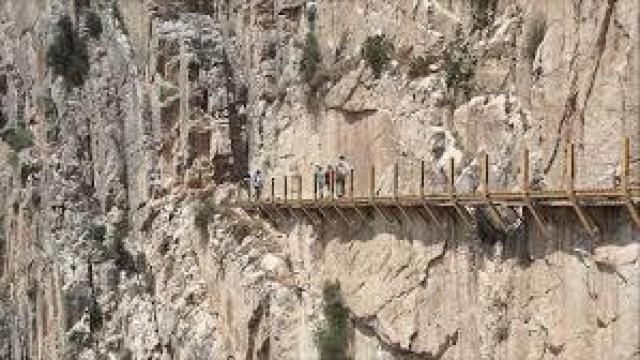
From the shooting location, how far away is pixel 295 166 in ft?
103

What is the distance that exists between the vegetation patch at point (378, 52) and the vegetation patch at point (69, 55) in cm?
2242

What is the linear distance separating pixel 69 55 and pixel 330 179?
22592 millimetres

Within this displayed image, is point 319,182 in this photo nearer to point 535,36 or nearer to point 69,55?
point 535,36

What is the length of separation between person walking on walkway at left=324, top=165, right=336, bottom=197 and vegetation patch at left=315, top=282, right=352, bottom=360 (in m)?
2.34

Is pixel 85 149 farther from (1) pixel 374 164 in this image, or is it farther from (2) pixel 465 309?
(2) pixel 465 309

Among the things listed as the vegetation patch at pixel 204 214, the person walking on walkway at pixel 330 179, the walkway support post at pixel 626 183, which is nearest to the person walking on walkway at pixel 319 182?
the person walking on walkway at pixel 330 179

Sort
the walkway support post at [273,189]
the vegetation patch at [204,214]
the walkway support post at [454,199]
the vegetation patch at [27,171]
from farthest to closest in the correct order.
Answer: the vegetation patch at [27,171], the vegetation patch at [204,214], the walkway support post at [273,189], the walkway support post at [454,199]

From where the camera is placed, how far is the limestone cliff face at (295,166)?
731 inches

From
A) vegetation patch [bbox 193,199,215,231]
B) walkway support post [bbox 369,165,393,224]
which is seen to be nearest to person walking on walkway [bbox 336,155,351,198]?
walkway support post [bbox 369,165,393,224]

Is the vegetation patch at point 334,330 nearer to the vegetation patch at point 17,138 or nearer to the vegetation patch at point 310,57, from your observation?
the vegetation patch at point 310,57

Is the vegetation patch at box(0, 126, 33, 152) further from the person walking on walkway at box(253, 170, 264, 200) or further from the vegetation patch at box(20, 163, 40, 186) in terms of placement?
the person walking on walkway at box(253, 170, 264, 200)

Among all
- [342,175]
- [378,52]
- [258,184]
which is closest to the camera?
[378,52]

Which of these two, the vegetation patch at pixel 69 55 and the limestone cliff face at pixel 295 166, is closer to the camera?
the limestone cliff face at pixel 295 166

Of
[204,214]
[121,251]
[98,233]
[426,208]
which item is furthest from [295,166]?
[98,233]
